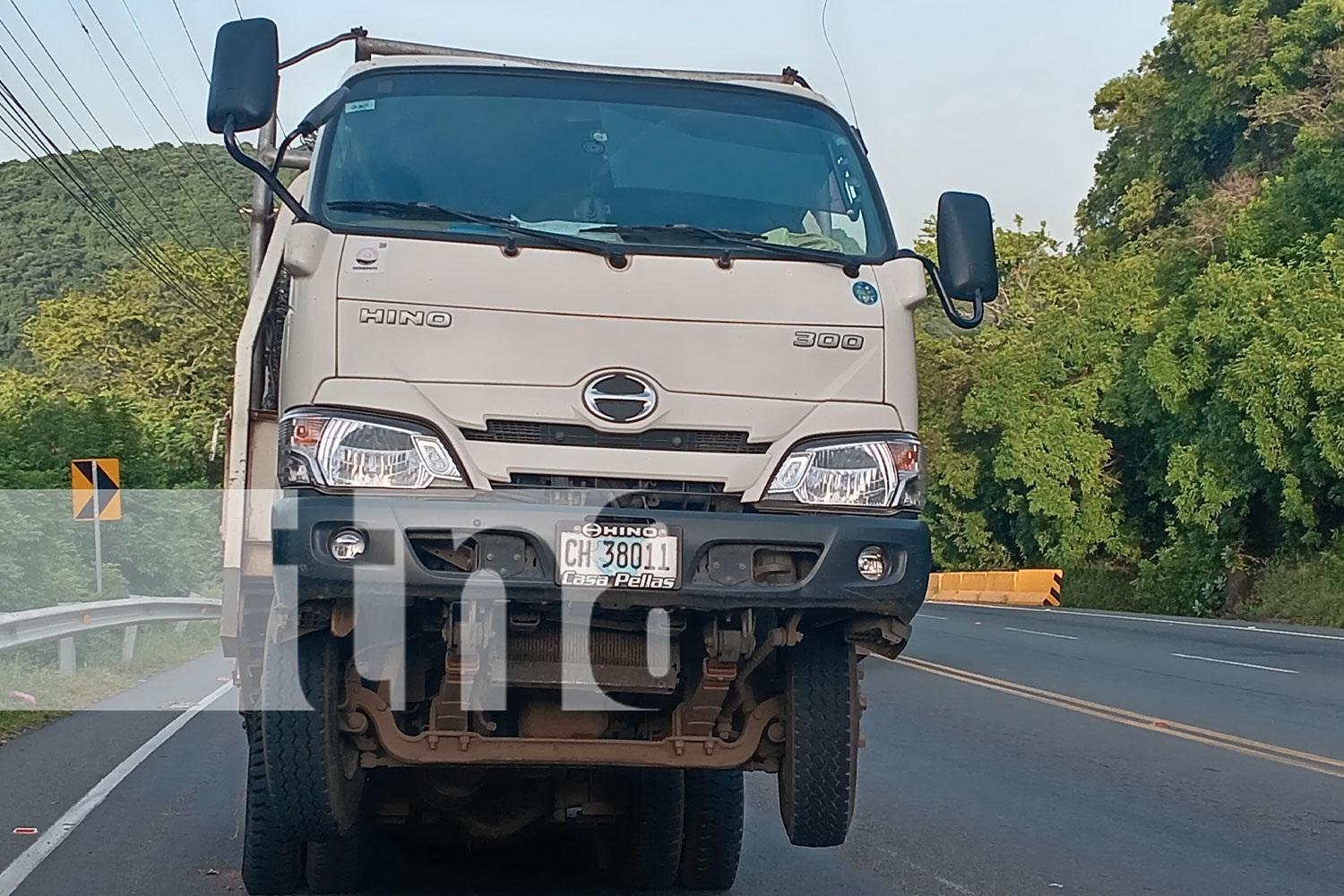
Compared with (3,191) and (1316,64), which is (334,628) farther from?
(3,191)

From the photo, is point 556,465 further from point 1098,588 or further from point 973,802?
point 1098,588

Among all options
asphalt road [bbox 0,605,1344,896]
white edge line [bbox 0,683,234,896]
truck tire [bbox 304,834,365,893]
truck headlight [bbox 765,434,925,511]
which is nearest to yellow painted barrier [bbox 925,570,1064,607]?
asphalt road [bbox 0,605,1344,896]

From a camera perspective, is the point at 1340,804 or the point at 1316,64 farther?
the point at 1316,64

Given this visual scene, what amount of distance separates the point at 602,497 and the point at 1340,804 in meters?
5.54

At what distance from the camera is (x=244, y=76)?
4.91 m

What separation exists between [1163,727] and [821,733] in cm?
773

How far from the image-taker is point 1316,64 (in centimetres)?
3769

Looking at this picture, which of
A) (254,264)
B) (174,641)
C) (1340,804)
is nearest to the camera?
(254,264)

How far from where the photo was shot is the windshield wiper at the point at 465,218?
484 centimetres

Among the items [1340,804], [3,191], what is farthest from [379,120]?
[3,191]

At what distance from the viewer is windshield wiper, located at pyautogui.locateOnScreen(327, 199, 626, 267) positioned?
4.84m

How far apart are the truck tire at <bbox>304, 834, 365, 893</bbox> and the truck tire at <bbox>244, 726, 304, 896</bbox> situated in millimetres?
41

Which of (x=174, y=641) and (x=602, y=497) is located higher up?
(x=602, y=497)

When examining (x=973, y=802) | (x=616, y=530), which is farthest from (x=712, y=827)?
(x=973, y=802)
